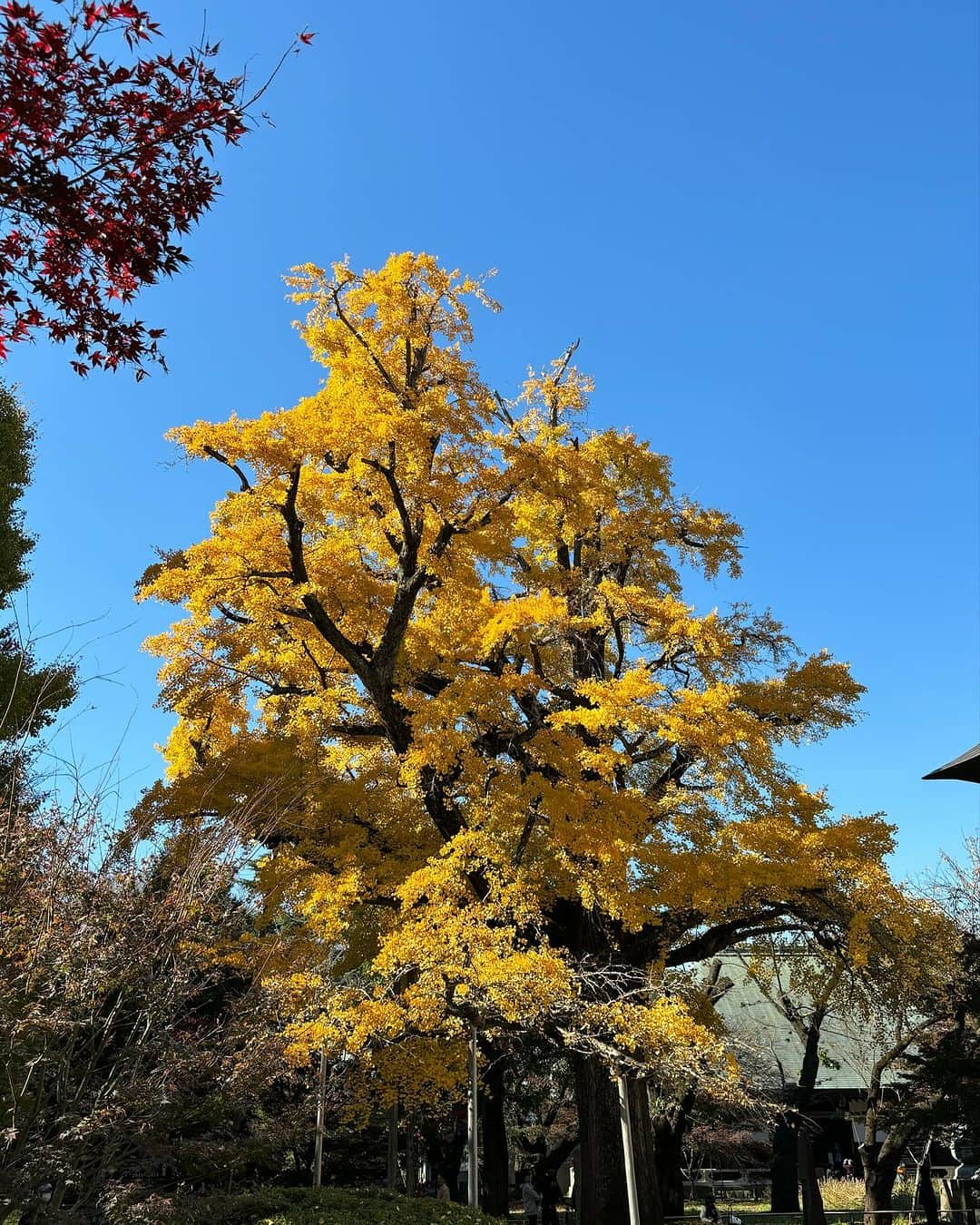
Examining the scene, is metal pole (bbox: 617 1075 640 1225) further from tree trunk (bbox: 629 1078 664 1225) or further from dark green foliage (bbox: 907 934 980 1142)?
dark green foliage (bbox: 907 934 980 1142)

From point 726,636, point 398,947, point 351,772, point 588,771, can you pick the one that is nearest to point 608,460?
point 726,636

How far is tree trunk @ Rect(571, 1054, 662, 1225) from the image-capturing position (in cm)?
1209

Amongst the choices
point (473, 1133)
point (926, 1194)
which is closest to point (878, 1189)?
point (926, 1194)

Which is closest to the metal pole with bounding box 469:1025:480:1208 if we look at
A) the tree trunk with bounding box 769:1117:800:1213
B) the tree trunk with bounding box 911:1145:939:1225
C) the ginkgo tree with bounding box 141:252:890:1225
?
the ginkgo tree with bounding box 141:252:890:1225

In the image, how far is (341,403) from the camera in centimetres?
1165

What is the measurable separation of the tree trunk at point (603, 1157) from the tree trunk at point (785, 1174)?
914cm

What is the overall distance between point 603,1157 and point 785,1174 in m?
10.7

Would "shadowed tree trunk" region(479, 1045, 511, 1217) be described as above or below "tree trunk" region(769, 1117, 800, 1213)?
above

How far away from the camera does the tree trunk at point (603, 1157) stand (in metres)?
12.1

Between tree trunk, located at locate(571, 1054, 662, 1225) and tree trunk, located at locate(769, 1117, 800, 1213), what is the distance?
9.14 m

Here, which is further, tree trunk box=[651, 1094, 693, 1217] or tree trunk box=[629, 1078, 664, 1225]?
tree trunk box=[651, 1094, 693, 1217]

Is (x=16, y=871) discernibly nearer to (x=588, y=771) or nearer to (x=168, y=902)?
(x=168, y=902)

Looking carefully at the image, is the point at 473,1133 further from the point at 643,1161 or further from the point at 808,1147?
the point at 808,1147

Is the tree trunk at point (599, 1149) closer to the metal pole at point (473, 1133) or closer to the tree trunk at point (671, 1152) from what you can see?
the metal pole at point (473, 1133)
